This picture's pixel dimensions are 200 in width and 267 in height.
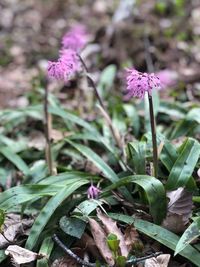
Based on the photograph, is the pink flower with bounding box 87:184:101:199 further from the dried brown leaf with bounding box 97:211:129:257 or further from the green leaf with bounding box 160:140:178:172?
the green leaf with bounding box 160:140:178:172

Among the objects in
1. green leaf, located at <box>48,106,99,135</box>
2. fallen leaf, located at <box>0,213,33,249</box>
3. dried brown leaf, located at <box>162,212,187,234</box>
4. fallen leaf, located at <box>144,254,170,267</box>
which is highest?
green leaf, located at <box>48,106,99,135</box>

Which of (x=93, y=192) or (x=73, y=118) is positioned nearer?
(x=93, y=192)

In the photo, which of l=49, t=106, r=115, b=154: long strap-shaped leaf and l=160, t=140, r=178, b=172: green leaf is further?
l=49, t=106, r=115, b=154: long strap-shaped leaf

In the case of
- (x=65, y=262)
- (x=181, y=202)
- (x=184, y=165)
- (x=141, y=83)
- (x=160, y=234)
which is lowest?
(x=65, y=262)

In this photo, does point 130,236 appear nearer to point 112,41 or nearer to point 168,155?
point 168,155

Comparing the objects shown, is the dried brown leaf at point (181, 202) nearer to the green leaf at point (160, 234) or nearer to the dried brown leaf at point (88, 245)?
the green leaf at point (160, 234)

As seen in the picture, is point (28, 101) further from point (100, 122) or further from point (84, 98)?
point (100, 122)

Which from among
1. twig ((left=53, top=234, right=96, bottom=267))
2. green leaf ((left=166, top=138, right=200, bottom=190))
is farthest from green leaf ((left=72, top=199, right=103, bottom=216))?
green leaf ((left=166, top=138, right=200, bottom=190))

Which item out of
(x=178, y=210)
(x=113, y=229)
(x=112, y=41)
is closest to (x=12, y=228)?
(x=113, y=229)
